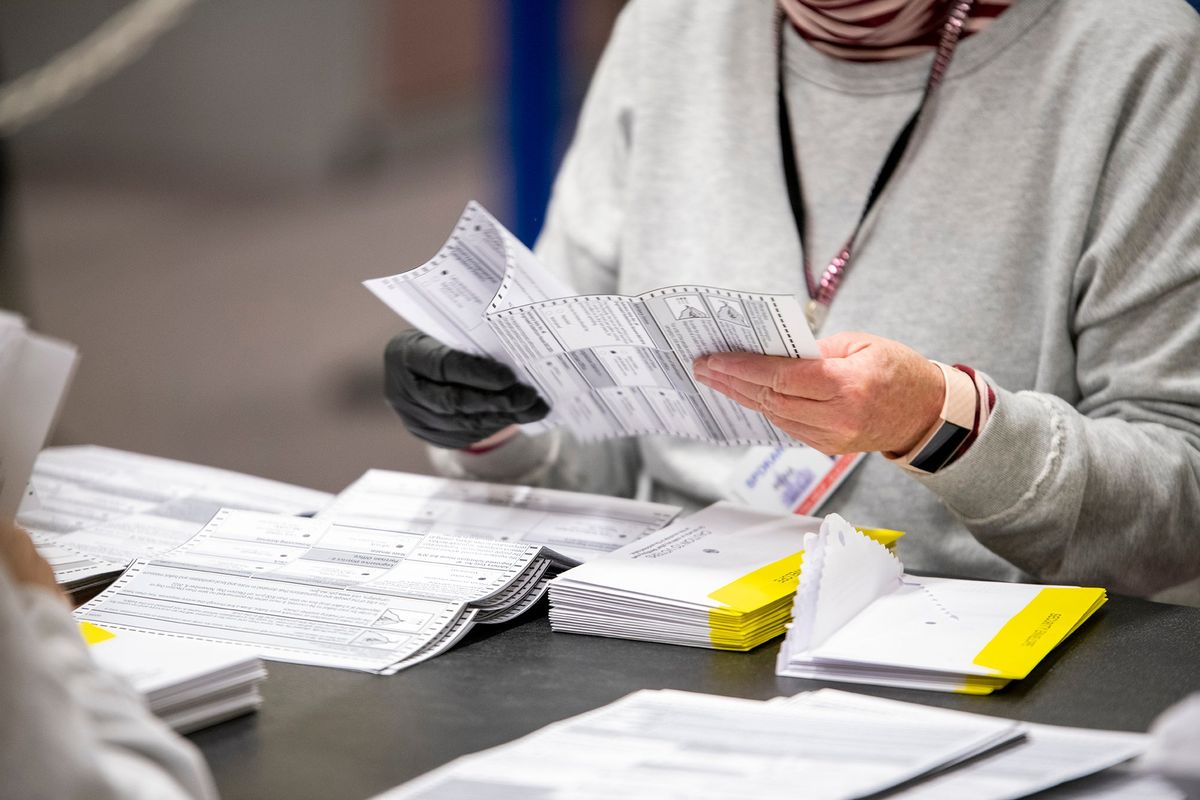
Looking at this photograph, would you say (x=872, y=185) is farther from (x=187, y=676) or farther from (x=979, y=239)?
(x=187, y=676)

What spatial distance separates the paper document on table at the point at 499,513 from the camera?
112 cm

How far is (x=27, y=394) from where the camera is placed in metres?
1.02

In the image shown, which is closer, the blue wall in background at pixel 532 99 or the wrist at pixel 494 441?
the wrist at pixel 494 441

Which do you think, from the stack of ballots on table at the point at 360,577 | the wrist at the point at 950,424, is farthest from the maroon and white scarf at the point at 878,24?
the stack of ballots on table at the point at 360,577

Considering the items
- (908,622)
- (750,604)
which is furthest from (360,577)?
(908,622)

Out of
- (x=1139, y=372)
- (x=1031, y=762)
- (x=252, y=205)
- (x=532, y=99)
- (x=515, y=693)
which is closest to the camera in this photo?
(x=1031, y=762)

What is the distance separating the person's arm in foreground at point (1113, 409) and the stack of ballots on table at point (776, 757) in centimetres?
31

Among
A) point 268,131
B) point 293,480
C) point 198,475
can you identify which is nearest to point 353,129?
point 268,131

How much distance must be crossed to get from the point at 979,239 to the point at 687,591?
514mm

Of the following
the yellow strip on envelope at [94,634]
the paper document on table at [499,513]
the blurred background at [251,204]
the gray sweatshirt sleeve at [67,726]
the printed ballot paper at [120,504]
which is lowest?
the blurred background at [251,204]

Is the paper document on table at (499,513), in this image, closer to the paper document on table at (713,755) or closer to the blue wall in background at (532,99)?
the paper document on table at (713,755)

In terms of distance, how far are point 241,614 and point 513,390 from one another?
0.33 metres

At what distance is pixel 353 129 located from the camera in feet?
20.1

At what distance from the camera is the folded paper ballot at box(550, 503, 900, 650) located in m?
0.92
